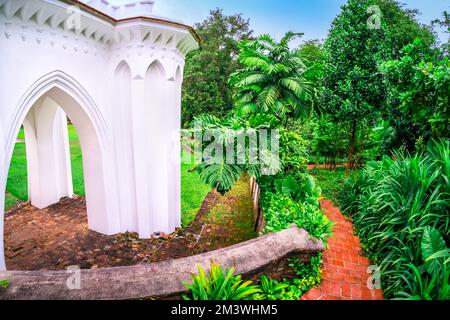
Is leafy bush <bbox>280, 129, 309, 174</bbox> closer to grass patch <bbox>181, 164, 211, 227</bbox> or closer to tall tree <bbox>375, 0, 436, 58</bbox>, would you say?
grass patch <bbox>181, 164, 211, 227</bbox>

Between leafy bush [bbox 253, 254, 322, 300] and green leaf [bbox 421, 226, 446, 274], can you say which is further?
leafy bush [bbox 253, 254, 322, 300]

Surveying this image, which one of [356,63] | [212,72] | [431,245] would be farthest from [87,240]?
[212,72]

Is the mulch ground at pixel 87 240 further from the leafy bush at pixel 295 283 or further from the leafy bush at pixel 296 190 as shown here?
the leafy bush at pixel 295 283

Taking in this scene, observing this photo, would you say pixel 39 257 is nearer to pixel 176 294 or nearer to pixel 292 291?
pixel 176 294

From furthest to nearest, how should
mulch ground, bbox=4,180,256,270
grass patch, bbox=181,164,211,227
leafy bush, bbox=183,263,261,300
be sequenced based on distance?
grass patch, bbox=181,164,211,227, mulch ground, bbox=4,180,256,270, leafy bush, bbox=183,263,261,300

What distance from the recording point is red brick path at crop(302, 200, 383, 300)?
3.49 metres

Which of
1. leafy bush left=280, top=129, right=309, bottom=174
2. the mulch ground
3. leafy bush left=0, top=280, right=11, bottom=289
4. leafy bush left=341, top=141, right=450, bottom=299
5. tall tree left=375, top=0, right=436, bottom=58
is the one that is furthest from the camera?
tall tree left=375, top=0, right=436, bottom=58

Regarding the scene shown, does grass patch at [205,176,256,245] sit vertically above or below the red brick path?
below

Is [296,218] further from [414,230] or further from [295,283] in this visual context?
[414,230]

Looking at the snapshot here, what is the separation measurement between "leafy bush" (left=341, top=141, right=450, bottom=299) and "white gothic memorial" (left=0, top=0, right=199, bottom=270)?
4.76 meters

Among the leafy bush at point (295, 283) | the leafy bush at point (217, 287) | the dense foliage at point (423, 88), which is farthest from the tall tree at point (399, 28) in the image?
the leafy bush at point (217, 287)

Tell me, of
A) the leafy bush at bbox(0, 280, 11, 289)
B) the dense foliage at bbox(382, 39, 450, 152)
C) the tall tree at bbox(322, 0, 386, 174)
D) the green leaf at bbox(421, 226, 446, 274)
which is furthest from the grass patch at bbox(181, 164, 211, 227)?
the dense foliage at bbox(382, 39, 450, 152)

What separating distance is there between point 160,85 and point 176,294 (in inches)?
184

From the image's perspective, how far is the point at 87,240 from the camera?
6.55m
